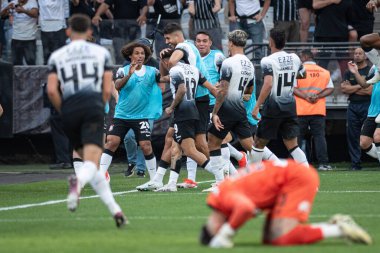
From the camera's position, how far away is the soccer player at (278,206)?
9289 mm

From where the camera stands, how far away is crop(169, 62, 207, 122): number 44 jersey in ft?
52.8

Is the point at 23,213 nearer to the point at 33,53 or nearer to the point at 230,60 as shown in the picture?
the point at 230,60

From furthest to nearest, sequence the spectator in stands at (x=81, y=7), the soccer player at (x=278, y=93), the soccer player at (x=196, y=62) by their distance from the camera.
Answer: the spectator in stands at (x=81, y=7), the soccer player at (x=196, y=62), the soccer player at (x=278, y=93)

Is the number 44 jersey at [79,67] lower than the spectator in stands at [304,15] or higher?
higher

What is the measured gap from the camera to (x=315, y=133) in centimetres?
2302

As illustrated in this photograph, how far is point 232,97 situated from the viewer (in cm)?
1656

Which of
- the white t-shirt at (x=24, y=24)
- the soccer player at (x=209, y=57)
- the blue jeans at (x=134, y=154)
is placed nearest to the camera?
the soccer player at (x=209, y=57)

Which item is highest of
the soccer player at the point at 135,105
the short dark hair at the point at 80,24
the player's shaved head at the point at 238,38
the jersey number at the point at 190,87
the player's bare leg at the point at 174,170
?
the short dark hair at the point at 80,24

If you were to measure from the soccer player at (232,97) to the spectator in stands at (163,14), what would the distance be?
764 centimetres

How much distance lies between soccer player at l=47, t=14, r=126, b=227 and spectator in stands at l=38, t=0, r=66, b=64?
13209 millimetres

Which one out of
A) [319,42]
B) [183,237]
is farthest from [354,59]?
[183,237]

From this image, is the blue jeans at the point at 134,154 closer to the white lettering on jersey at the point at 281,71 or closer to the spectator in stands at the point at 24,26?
the spectator in stands at the point at 24,26

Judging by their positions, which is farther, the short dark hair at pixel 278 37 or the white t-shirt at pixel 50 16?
the white t-shirt at pixel 50 16

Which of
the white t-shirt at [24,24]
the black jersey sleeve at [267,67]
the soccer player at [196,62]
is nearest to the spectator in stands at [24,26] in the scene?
the white t-shirt at [24,24]
